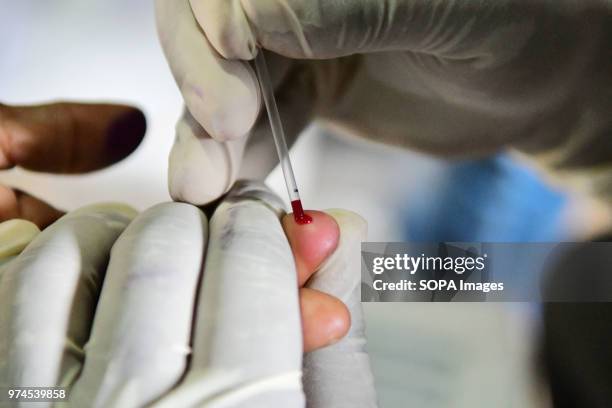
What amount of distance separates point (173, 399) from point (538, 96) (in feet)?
1.20

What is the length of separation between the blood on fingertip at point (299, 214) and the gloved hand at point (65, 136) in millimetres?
150

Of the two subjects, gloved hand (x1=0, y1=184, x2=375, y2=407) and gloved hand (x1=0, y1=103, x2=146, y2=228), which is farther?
gloved hand (x1=0, y1=103, x2=146, y2=228)

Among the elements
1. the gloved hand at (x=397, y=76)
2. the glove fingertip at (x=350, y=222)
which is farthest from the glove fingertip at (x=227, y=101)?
the glove fingertip at (x=350, y=222)

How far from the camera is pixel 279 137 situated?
471 millimetres

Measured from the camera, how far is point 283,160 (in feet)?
1.56

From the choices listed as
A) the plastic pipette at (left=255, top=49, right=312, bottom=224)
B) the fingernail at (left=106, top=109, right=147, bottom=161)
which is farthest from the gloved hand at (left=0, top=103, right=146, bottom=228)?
Answer: the plastic pipette at (left=255, top=49, right=312, bottom=224)

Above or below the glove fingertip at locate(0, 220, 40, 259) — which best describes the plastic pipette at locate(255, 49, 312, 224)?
above

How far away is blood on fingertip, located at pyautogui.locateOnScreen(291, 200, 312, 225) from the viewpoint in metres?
0.45

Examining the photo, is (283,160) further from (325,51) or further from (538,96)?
(538,96)

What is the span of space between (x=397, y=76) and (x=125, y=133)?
24 cm

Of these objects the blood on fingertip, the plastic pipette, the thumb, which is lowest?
the thumb

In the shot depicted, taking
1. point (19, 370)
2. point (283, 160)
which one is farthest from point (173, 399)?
point (283, 160)

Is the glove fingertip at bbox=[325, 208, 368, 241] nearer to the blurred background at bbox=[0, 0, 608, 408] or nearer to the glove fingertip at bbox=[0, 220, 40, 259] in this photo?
the blurred background at bbox=[0, 0, 608, 408]

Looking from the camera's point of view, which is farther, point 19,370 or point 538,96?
point 538,96
